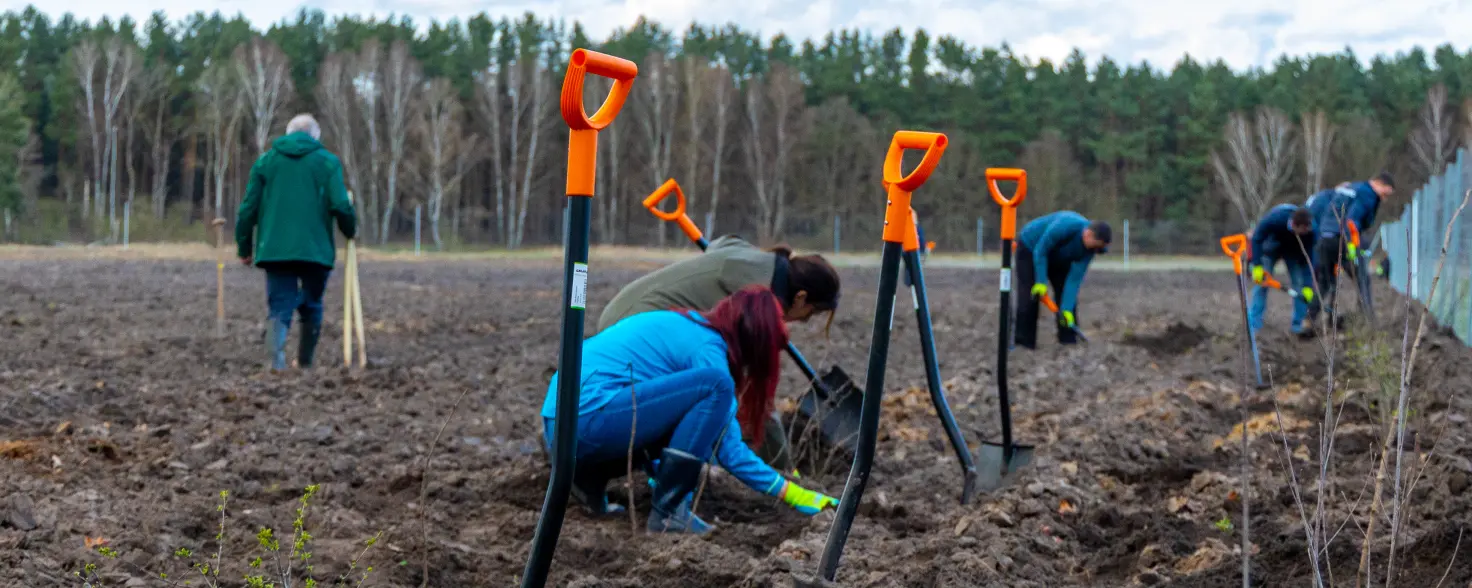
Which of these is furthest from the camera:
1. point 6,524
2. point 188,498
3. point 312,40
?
point 312,40

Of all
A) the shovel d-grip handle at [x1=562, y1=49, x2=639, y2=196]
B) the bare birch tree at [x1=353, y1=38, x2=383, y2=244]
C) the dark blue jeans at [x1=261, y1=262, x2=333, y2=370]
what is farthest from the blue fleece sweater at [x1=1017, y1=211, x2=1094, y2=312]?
the bare birch tree at [x1=353, y1=38, x2=383, y2=244]

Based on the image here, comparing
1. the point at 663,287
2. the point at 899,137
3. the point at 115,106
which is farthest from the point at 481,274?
the point at 115,106

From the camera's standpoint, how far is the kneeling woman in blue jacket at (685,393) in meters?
3.98

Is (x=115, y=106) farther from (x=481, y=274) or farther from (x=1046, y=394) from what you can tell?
(x=1046, y=394)

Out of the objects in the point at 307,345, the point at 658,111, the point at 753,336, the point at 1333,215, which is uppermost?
the point at 658,111

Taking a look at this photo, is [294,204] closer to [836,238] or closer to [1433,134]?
[836,238]

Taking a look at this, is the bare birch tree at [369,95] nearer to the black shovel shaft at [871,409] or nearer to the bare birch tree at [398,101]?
the bare birch tree at [398,101]

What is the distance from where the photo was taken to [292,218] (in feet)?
22.5

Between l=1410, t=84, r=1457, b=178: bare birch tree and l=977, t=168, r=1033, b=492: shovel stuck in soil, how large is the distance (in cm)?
4898

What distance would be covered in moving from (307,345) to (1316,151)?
1778 inches

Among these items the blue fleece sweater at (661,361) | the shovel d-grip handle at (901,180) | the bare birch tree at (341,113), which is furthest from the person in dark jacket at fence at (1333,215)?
the bare birch tree at (341,113)

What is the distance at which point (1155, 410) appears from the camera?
6.30 m

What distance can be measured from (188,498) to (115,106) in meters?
44.4

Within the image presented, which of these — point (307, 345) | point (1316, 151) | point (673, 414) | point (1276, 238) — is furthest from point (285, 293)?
point (1316, 151)
